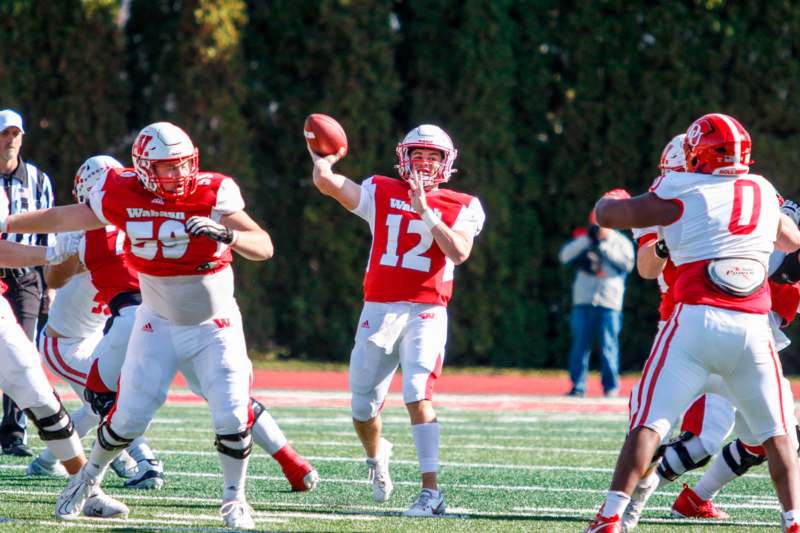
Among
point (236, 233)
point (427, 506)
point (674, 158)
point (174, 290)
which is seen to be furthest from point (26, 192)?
point (674, 158)

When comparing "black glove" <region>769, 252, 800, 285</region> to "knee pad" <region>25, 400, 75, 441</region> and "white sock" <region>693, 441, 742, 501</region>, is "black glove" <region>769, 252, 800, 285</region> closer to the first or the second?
"white sock" <region>693, 441, 742, 501</region>

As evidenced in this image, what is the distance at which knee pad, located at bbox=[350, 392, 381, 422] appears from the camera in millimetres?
6891

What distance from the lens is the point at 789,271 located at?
6496 mm

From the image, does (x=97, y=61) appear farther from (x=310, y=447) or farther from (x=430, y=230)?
(x=430, y=230)

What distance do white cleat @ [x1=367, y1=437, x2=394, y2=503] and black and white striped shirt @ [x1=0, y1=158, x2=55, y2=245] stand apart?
2.84m

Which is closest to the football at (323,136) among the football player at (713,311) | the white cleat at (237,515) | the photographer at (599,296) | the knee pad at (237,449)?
the knee pad at (237,449)

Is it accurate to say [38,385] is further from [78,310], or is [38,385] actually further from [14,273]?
[14,273]

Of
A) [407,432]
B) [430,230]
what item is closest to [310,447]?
[407,432]

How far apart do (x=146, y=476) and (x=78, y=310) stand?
3.45 feet

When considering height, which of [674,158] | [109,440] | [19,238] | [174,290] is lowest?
[109,440]

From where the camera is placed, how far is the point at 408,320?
22.3 ft

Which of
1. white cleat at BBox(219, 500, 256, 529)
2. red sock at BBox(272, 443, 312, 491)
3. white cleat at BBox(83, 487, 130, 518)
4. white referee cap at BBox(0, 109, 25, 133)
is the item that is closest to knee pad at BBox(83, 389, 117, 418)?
→ red sock at BBox(272, 443, 312, 491)

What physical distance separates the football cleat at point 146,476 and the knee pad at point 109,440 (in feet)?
3.91

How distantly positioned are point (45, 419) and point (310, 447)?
10.0 ft
